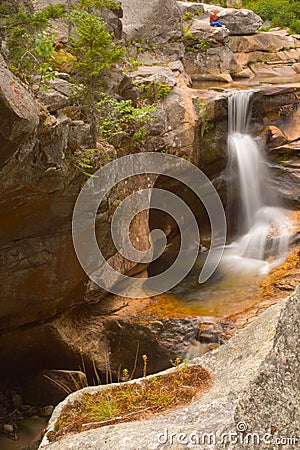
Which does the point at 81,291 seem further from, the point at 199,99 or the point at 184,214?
the point at 199,99

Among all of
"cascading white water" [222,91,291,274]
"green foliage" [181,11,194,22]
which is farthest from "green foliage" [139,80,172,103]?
"green foliage" [181,11,194,22]

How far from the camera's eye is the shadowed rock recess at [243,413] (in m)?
2.08

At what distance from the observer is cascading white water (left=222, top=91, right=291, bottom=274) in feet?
33.4

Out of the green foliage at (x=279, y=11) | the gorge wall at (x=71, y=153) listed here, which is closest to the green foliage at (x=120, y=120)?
the gorge wall at (x=71, y=153)

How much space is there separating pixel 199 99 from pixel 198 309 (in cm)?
584

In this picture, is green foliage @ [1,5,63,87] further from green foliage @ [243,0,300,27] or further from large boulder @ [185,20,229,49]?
green foliage @ [243,0,300,27]

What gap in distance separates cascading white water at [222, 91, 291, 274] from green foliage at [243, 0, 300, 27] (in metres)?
12.6

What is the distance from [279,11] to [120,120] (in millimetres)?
18378

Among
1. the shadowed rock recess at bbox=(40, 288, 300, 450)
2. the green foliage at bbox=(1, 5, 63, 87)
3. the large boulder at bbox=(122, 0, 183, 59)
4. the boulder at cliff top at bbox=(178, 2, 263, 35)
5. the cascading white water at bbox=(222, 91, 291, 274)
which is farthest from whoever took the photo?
the boulder at cliff top at bbox=(178, 2, 263, 35)

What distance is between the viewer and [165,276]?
9.96 meters

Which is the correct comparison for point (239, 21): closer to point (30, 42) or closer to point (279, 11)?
point (279, 11)

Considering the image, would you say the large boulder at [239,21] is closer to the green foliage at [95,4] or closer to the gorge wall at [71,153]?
the gorge wall at [71,153]

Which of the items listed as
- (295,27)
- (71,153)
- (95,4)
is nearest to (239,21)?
(295,27)

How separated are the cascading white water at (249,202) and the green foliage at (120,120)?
9.71 feet
